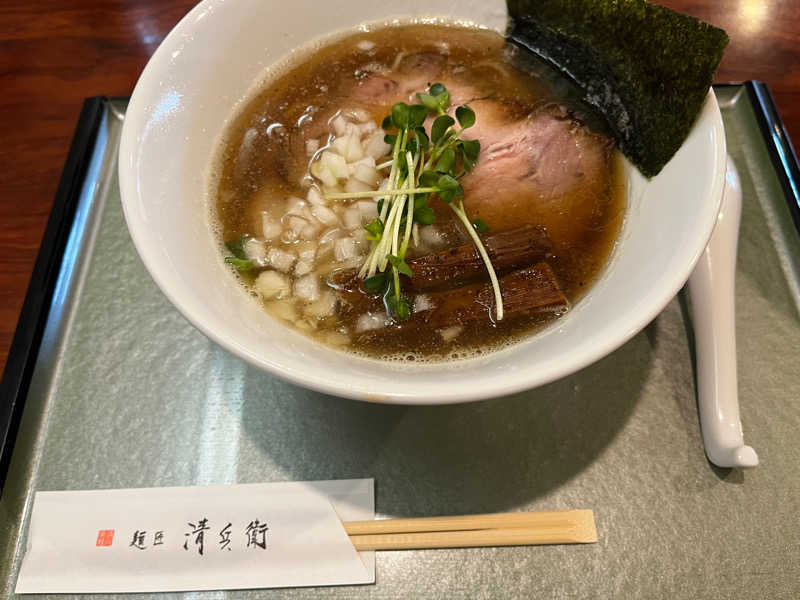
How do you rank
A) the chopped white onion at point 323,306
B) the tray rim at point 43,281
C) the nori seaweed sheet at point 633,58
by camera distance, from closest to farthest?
the nori seaweed sheet at point 633,58
the chopped white onion at point 323,306
the tray rim at point 43,281

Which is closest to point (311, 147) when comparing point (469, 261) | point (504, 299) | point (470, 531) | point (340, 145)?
point (340, 145)

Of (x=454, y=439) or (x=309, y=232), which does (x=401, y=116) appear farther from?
(x=454, y=439)

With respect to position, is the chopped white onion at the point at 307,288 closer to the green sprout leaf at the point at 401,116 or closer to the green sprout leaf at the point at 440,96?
the green sprout leaf at the point at 401,116

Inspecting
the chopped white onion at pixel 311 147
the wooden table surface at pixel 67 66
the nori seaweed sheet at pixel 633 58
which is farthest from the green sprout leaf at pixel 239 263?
the nori seaweed sheet at pixel 633 58

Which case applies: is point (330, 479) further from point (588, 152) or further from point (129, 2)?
point (129, 2)

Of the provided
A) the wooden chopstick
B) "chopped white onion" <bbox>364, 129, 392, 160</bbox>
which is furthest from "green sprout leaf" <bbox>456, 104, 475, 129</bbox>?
the wooden chopstick

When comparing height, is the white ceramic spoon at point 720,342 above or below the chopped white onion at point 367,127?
below
